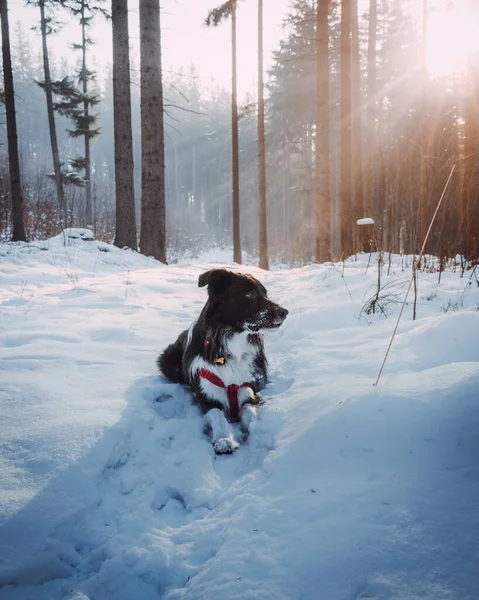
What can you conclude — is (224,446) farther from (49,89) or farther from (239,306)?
(49,89)

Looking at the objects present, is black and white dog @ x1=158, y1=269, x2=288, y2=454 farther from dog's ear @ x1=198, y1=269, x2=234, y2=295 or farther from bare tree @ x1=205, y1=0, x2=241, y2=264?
bare tree @ x1=205, y1=0, x2=241, y2=264

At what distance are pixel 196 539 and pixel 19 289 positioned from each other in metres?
5.45

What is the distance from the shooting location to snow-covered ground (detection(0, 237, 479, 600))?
1.20m

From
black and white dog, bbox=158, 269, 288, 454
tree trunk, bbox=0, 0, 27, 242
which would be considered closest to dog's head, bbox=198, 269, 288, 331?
black and white dog, bbox=158, 269, 288, 454

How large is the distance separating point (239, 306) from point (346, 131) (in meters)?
10.7

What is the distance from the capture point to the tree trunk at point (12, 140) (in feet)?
37.8

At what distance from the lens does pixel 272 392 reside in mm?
2910

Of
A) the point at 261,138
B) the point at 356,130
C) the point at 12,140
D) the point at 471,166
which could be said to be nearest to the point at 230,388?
the point at 471,166

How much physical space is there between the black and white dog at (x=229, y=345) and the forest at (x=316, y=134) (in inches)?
97.4

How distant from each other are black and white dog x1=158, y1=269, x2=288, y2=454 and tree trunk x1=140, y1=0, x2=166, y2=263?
780cm

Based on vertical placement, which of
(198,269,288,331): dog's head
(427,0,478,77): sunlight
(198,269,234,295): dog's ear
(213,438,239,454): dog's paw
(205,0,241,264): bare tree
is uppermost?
(205,0,241,264): bare tree

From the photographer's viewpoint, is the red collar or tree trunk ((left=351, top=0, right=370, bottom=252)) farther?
tree trunk ((left=351, top=0, right=370, bottom=252))

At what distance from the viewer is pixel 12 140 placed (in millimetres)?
A: 11898

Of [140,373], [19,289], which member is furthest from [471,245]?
[19,289]
